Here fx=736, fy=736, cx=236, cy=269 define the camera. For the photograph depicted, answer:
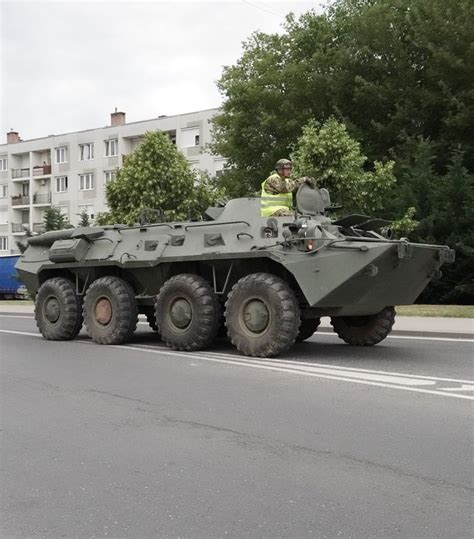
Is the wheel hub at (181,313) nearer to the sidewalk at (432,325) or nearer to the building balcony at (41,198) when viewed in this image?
the sidewalk at (432,325)

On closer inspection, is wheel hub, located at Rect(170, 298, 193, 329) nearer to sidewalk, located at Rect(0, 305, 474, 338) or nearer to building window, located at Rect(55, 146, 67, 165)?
sidewalk, located at Rect(0, 305, 474, 338)

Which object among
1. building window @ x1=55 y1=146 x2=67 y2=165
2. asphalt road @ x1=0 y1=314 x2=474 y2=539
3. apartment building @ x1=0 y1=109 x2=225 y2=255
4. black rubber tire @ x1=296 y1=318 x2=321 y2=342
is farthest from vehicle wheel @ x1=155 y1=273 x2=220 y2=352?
building window @ x1=55 y1=146 x2=67 y2=165

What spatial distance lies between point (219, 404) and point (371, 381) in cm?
190

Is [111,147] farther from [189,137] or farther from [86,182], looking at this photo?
[189,137]

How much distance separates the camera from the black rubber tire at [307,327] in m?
11.4

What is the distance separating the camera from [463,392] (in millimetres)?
7199

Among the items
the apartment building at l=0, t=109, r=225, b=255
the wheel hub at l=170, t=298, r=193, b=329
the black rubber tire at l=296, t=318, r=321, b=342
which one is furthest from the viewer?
the apartment building at l=0, t=109, r=225, b=255

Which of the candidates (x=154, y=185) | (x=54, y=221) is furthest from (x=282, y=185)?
(x=54, y=221)

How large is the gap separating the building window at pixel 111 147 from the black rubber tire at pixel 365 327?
156 ft

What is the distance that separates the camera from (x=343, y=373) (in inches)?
333

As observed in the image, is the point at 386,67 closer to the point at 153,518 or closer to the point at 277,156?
the point at 277,156

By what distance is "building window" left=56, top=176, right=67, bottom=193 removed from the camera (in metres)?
61.1

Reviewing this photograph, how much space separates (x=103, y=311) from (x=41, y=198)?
54.2 meters

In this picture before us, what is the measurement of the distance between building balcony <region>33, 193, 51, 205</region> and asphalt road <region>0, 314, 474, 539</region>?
2190 inches
